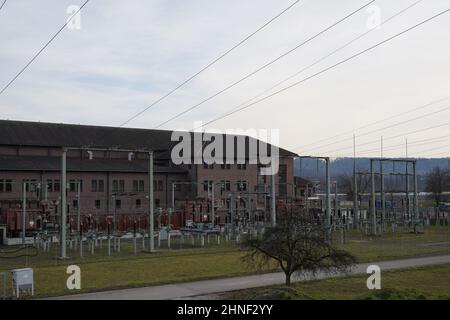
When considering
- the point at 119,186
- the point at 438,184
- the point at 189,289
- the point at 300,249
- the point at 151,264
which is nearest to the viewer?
the point at 300,249

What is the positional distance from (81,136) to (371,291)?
69.0 metres

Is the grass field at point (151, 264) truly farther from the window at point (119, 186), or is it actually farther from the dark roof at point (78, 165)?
the window at point (119, 186)

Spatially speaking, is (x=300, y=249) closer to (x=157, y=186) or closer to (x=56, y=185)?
(x=56, y=185)

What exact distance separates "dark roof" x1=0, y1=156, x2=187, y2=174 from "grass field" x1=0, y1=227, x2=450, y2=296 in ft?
93.7

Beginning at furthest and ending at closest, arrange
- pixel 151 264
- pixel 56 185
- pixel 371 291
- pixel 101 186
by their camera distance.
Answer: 1. pixel 101 186
2. pixel 56 185
3. pixel 151 264
4. pixel 371 291


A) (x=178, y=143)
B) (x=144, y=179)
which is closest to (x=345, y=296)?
(x=144, y=179)

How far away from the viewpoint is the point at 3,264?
31.6m

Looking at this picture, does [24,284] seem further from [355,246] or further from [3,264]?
[355,246]

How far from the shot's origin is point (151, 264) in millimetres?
30516

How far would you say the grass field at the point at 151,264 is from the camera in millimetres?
23891

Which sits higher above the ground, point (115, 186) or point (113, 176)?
point (113, 176)

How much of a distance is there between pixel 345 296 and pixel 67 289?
35.6 ft

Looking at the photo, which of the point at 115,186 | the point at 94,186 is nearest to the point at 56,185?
the point at 94,186

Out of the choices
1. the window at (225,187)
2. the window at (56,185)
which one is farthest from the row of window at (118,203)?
the window at (225,187)
